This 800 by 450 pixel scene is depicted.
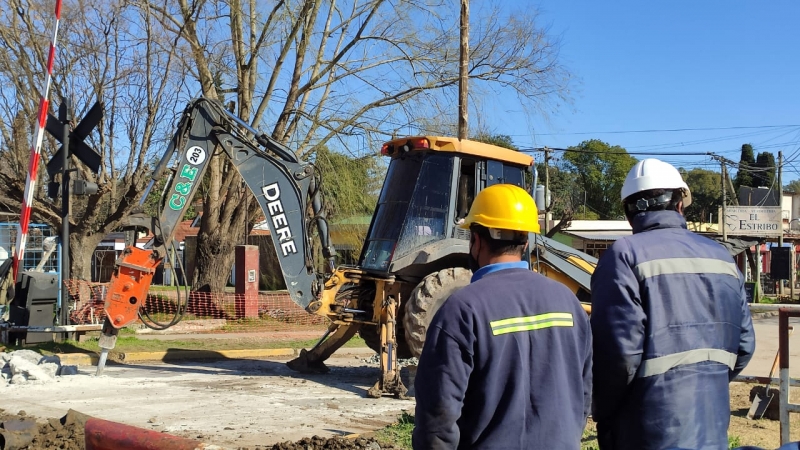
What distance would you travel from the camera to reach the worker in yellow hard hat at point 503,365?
2693mm

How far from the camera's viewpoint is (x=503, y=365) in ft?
9.03

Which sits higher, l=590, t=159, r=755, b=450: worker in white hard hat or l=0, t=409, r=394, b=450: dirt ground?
l=590, t=159, r=755, b=450: worker in white hard hat

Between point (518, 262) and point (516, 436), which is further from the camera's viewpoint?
point (518, 262)

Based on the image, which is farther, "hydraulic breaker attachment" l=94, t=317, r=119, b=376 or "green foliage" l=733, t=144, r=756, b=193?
"green foliage" l=733, t=144, r=756, b=193

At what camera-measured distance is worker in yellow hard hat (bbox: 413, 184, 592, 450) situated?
8.84 feet

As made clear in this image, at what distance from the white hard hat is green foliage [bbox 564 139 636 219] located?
58.1m

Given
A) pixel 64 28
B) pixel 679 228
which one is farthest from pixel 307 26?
pixel 679 228

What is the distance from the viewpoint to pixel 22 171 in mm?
17984

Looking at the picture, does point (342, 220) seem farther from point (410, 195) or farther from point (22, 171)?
point (410, 195)

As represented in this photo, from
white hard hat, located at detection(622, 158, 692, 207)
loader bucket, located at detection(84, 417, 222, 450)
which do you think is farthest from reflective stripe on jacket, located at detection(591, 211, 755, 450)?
loader bucket, located at detection(84, 417, 222, 450)

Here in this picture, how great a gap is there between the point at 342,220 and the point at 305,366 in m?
19.0

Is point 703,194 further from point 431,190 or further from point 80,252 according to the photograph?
point 431,190

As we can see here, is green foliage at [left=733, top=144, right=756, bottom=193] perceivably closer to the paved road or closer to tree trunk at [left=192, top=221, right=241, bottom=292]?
the paved road

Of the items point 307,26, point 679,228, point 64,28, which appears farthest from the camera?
point 307,26
